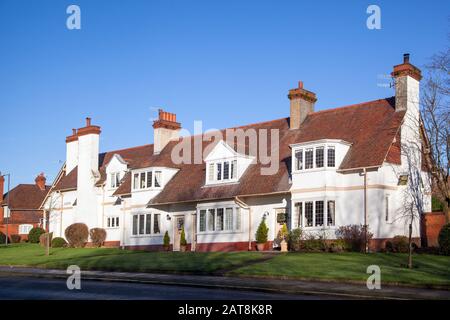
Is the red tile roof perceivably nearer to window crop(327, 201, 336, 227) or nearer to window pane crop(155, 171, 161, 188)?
window pane crop(155, 171, 161, 188)

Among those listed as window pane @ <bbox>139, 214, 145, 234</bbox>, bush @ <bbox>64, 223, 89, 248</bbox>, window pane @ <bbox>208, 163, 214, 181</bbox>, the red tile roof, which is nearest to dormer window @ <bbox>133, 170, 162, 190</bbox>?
the red tile roof

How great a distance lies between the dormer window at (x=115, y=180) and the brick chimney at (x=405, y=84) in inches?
903

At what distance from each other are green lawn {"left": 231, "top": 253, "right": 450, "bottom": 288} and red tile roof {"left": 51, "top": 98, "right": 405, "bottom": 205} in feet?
20.4

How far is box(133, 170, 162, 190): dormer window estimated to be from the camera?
144 feet

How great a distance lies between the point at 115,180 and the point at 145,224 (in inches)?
266

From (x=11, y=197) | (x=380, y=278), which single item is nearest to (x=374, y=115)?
(x=380, y=278)

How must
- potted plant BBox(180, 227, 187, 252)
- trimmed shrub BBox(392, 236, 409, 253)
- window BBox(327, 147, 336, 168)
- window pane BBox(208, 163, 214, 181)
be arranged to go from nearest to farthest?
1. trimmed shrub BBox(392, 236, 409, 253)
2. window BBox(327, 147, 336, 168)
3. window pane BBox(208, 163, 214, 181)
4. potted plant BBox(180, 227, 187, 252)

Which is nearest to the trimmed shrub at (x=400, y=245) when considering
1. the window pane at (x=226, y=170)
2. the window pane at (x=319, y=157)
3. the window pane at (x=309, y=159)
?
the window pane at (x=319, y=157)

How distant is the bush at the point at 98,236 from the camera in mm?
49719

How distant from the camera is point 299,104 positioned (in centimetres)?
4031

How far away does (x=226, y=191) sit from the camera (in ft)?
127

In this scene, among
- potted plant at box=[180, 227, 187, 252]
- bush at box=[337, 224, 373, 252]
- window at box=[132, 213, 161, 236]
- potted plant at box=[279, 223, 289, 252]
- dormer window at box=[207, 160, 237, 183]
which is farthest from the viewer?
window at box=[132, 213, 161, 236]

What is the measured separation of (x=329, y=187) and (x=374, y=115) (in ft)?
18.9

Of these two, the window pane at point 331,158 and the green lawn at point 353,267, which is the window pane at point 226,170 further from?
the green lawn at point 353,267
